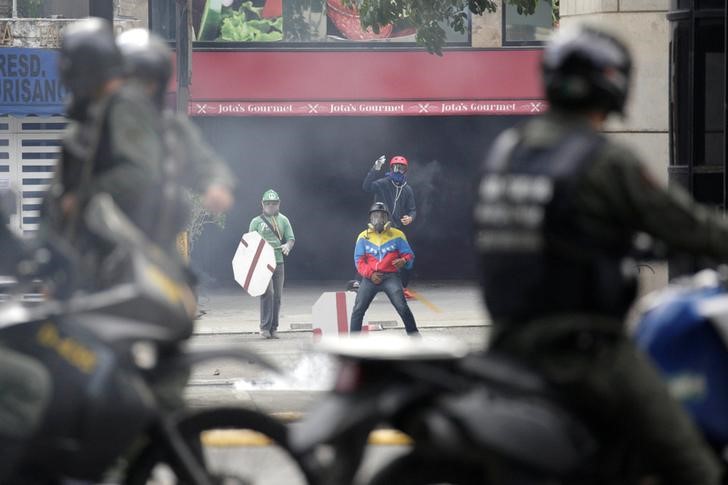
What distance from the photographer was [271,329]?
1944cm

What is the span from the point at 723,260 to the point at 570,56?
70 cm

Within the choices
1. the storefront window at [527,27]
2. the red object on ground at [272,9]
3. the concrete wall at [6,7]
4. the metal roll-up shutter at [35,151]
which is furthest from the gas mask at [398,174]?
the concrete wall at [6,7]

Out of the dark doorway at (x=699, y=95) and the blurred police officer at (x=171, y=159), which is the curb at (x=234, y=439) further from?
the dark doorway at (x=699, y=95)

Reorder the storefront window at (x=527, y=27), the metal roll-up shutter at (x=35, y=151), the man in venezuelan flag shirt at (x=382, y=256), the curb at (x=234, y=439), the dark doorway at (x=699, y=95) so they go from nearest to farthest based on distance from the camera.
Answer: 1. the curb at (x=234, y=439)
2. the dark doorway at (x=699, y=95)
3. the man in venezuelan flag shirt at (x=382, y=256)
4. the storefront window at (x=527, y=27)
5. the metal roll-up shutter at (x=35, y=151)

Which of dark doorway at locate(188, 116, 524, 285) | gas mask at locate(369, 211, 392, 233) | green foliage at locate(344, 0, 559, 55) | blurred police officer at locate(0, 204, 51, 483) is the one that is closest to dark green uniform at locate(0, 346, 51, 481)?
blurred police officer at locate(0, 204, 51, 483)

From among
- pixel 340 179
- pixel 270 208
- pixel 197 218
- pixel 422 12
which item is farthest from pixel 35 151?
pixel 422 12

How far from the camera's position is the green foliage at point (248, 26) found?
83.0 ft

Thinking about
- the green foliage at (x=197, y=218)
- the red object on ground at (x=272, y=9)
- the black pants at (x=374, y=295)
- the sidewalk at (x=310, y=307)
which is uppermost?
the red object on ground at (x=272, y=9)

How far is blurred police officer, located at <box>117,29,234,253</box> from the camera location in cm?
550

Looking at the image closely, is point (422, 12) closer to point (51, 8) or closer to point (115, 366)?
point (51, 8)

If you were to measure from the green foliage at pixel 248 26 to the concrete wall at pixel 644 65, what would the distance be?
10528mm

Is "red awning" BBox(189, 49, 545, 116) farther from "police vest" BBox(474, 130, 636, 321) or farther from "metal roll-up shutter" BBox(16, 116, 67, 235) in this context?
"police vest" BBox(474, 130, 636, 321)

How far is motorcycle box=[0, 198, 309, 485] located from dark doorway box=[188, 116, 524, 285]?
2035 centimetres

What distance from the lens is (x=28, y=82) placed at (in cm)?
2530
